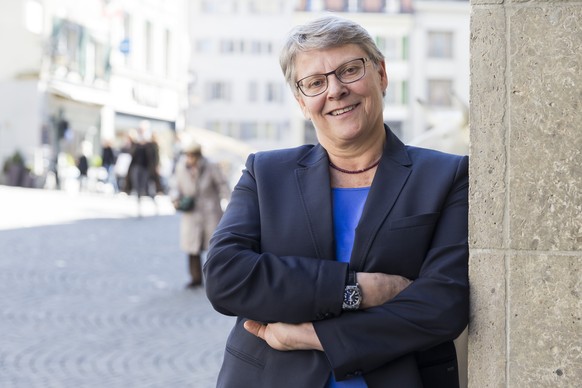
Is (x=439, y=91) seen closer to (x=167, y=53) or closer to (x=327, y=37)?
(x=167, y=53)

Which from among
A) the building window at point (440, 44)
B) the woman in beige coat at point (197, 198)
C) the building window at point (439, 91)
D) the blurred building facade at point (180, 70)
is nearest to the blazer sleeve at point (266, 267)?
the blurred building facade at point (180, 70)

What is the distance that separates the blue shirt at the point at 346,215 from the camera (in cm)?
252

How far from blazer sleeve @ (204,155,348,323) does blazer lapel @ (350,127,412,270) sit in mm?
76

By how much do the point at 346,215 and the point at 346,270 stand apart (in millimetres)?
196

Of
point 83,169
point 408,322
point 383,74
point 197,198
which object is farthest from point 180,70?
point 408,322

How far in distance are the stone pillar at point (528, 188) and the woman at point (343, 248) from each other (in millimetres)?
119

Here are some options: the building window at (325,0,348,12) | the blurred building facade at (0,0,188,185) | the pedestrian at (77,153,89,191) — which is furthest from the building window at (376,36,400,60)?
the pedestrian at (77,153,89,191)

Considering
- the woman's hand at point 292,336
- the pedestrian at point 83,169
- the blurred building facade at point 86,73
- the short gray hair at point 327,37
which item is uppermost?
the blurred building facade at point 86,73

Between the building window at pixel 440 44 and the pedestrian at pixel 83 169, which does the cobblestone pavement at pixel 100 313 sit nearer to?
the pedestrian at pixel 83 169

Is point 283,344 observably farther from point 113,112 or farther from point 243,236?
point 113,112

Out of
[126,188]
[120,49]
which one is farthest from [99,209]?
[120,49]

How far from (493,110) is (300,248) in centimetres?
58

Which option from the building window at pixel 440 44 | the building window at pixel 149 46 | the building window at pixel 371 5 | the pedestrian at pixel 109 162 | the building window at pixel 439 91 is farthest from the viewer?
the building window at pixel 371 5

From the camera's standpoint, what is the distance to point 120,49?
125 ft
